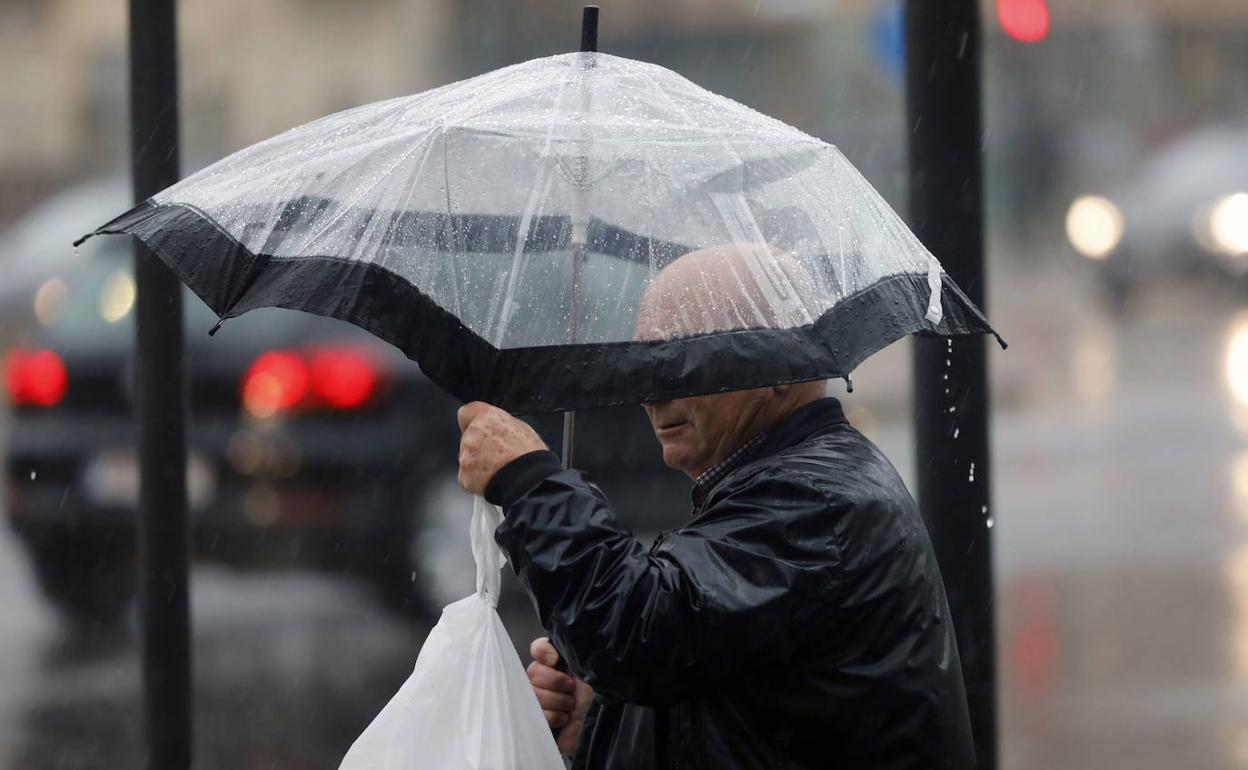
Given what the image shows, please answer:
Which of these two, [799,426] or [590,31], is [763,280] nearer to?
[799,426]

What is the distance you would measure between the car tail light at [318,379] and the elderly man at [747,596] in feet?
16.0

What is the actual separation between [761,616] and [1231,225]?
905 inches

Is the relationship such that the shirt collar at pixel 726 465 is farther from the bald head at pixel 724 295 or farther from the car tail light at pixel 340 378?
the car tail light at pixel 340 378

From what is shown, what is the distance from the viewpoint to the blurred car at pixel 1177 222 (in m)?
23.7

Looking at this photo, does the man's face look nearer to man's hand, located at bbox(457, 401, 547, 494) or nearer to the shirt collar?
the shirt collar

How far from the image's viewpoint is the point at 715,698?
95.9 inches

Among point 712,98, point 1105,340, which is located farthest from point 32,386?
point 1105,340

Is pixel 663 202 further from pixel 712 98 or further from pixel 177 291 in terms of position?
pixel 177 291

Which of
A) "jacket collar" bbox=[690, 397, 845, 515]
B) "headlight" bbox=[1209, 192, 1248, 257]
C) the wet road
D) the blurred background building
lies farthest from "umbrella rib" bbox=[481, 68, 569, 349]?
"headlight" bbox=[1209, 192, 1248, 257]

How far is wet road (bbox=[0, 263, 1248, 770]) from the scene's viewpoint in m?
5.97

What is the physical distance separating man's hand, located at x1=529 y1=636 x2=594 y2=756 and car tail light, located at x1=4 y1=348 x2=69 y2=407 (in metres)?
5.24

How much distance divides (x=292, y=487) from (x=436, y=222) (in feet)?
16.3

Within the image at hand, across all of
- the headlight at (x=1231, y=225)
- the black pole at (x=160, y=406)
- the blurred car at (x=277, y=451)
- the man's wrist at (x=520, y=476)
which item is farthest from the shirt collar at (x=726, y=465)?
the headlight at (x=1231, y=225)

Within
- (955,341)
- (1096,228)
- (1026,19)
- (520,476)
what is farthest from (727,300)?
(1096,228)
